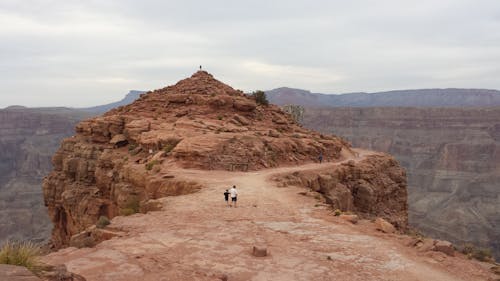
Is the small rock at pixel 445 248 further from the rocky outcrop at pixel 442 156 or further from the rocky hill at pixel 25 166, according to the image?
the rocky hill at pixel 25 166

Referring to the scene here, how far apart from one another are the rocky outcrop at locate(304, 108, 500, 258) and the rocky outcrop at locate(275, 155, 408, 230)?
4814cm

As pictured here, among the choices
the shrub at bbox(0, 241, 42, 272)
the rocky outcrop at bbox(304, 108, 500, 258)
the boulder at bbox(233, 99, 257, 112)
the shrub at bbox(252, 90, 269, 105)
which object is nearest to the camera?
the shrub at bbox(0, 241, 42, 272)

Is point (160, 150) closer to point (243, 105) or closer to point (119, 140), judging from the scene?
point (119, 140)

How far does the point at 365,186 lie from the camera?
1015 inches

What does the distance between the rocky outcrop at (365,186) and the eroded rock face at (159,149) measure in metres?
3.56

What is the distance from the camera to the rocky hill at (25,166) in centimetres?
8312

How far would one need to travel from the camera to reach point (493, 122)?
11781 cm

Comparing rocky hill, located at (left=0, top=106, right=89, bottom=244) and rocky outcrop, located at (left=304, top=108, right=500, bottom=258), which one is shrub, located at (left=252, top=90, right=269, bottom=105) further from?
rocky hill, located at (left=0, top=106, right=89, bottom=244)

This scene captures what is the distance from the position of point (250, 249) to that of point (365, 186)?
1689 centimetres

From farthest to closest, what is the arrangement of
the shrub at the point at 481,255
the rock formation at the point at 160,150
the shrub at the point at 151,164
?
1. the rock formation at the point at 160,150
2. the shrub at the point at 151,164
3. the shrub at the point at 481,255

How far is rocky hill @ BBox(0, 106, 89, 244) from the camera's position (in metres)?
83.1

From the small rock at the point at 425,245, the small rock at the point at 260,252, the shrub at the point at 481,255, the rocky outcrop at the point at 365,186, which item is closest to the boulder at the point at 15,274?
the small rock at the point at 260,252

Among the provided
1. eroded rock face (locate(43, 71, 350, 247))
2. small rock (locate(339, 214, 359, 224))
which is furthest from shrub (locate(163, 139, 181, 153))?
small rock (locate(339, 214, 359, 224))

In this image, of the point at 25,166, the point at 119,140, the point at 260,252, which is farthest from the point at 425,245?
the point at 25,166
